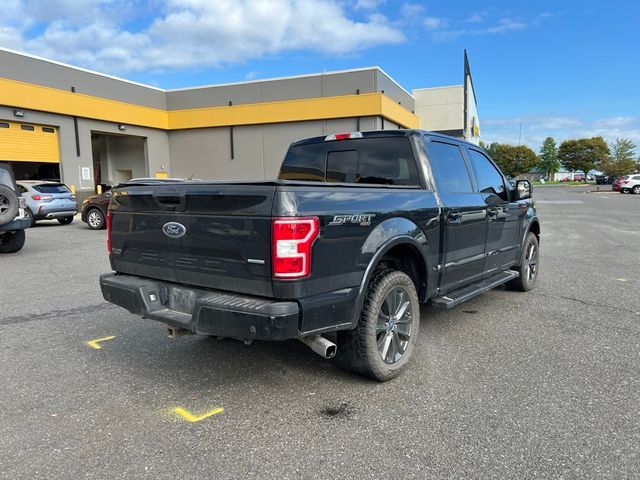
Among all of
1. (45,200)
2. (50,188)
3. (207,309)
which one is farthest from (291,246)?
(50,188)

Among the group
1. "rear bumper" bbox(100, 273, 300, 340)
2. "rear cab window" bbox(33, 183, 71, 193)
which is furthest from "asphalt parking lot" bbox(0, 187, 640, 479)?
"rear cab window" bbox(33, 183, 71, 193)

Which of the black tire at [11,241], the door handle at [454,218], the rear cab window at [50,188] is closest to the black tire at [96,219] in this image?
the rear cab window at [50,188]

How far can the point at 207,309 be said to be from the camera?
3150 mm

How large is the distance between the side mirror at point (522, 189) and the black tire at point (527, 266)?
1.98 feet

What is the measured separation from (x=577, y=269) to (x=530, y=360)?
16.1 ft

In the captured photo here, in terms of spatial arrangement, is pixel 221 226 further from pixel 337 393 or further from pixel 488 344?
pixel 488 344

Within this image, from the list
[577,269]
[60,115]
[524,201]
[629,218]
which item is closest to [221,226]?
[524,201]

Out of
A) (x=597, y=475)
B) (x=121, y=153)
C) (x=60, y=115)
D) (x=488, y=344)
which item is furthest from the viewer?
(x=121, y=153)

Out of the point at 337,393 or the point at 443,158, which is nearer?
the point at 337,393

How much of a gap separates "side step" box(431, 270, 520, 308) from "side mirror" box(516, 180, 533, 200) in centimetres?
97

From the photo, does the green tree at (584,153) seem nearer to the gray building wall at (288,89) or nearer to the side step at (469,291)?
the gray building wall at (288,89)

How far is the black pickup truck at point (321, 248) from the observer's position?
2.99m

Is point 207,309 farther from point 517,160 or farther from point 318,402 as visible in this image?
point 517,160

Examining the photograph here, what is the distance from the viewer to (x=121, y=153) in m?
29.1
